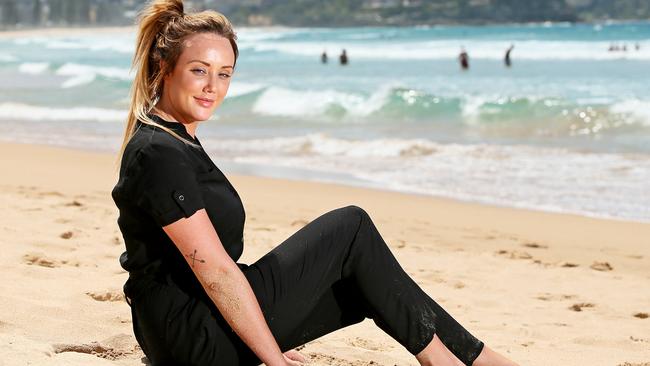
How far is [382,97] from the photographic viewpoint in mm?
18172

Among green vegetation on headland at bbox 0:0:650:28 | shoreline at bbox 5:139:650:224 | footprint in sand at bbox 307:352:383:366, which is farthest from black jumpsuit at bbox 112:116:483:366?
green vegetation on headland at bbox 0:0:650:28

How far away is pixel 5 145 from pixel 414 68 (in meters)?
21.5

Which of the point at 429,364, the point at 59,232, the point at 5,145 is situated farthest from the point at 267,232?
the point at 5,145

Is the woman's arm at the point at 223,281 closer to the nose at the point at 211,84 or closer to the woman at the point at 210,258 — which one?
the woman at the point at 210,258

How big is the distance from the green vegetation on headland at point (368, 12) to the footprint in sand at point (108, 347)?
315 ft

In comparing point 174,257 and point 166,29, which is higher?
point 166,29

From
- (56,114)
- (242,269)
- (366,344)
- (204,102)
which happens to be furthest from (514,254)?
(56,114)

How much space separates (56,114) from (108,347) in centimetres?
1426

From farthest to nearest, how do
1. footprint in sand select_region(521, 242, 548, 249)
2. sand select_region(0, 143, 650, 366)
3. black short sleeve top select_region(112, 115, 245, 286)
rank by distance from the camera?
1. footprint in sand select_region(521, 242, 548, 249)
2. sand select_region(0, 143, 650, 366)
3. black short sleeve top select_region(112, 115, 245, 286)

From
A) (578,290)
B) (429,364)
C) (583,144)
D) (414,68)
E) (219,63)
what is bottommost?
(414,68)

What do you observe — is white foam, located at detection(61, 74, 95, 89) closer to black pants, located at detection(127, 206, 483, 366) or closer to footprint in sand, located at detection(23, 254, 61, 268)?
footprint in sand, located at detection(23, 254, 61, 268)

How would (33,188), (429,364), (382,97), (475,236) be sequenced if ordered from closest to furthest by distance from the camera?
(429,364) < (475,236) < (33,188) < (382,97)

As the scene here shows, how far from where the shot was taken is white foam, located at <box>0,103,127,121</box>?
16.6 meters

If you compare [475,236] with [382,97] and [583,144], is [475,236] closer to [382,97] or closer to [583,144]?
[583,144]
